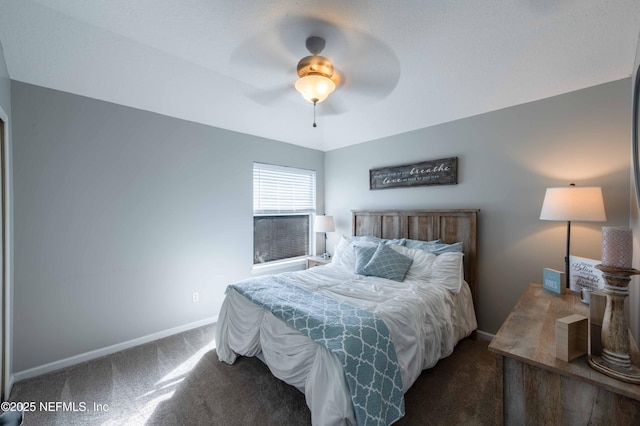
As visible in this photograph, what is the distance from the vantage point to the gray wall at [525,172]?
2.06 meters

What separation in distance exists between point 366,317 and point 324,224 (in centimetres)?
237

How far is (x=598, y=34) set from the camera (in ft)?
5.82

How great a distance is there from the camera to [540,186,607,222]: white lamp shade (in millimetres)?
1862

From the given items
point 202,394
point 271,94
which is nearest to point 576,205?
point 271,94

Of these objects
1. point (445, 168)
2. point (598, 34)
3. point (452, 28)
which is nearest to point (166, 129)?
point (452, 28)

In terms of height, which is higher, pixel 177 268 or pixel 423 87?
pixel 423 87

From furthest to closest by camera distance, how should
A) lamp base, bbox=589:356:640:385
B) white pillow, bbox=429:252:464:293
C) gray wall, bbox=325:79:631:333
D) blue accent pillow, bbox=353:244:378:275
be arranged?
blue accent pillow, bbox=353:244:378:275, white pillow, bbox=429:252:464:293, gray wall, bbox=325:79:631:333, lamp base, bbox=589:356:640:385

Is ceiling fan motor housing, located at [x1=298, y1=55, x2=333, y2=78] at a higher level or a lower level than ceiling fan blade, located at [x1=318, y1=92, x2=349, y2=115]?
lower

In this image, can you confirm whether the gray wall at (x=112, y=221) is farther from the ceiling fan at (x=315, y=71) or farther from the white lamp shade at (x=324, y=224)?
the ceiling fan at (x=315, y=71)

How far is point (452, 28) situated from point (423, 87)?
776 mm

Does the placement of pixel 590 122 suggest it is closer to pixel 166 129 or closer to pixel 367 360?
pixel 367 360

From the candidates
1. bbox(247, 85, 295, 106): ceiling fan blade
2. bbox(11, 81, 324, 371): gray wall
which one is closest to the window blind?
bbox(11, 81, 324, 371): gray wall

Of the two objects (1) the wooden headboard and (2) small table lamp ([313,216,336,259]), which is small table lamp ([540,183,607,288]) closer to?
(1) the wooden headboard

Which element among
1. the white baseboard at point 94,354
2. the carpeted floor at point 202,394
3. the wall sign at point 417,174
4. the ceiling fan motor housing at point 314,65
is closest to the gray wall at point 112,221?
the white baseboard at point 94,354
